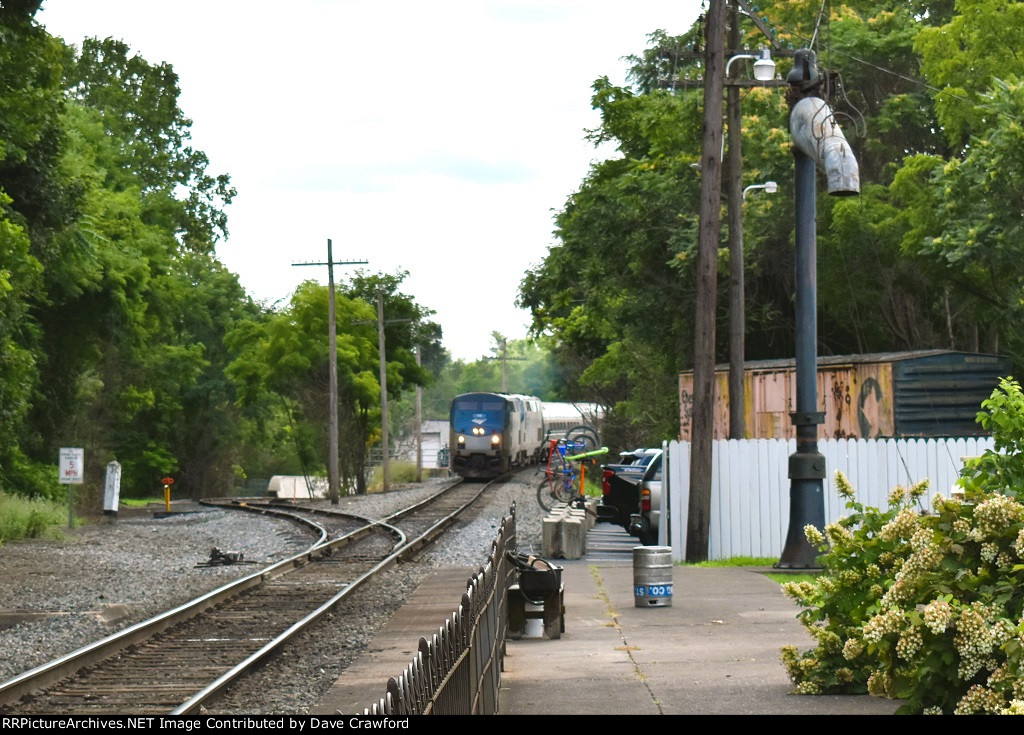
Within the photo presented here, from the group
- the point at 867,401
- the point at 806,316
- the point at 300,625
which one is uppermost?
the point at 806,316

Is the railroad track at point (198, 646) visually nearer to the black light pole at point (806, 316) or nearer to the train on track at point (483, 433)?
the black light pole at point (806, 316)

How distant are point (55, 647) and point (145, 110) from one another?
48629 millimetres

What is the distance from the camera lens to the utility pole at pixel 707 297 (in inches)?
795

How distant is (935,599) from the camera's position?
24.2 feet

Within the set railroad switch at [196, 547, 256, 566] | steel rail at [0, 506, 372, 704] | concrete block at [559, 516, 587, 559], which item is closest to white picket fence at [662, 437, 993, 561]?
concrete block at [559, 516, 587, 559]

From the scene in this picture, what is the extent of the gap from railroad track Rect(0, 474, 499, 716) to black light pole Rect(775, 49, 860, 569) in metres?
5.64

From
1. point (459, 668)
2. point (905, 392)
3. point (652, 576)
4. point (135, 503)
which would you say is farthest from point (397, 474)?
point (459, 668)

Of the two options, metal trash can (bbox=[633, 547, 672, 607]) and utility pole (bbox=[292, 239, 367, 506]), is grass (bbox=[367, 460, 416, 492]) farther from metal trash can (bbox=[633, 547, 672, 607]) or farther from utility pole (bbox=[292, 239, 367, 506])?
metal trash can (bbox=[633, 547, 672, 607])

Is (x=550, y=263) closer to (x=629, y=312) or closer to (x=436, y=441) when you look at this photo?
(x=629, y=312)

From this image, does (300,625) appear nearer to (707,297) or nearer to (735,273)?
(707,297)

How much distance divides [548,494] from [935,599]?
2933cm

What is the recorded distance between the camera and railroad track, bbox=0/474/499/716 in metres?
10.3

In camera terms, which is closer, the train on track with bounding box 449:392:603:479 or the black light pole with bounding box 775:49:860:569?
the black light pole with bounding box 775:49:860:569
